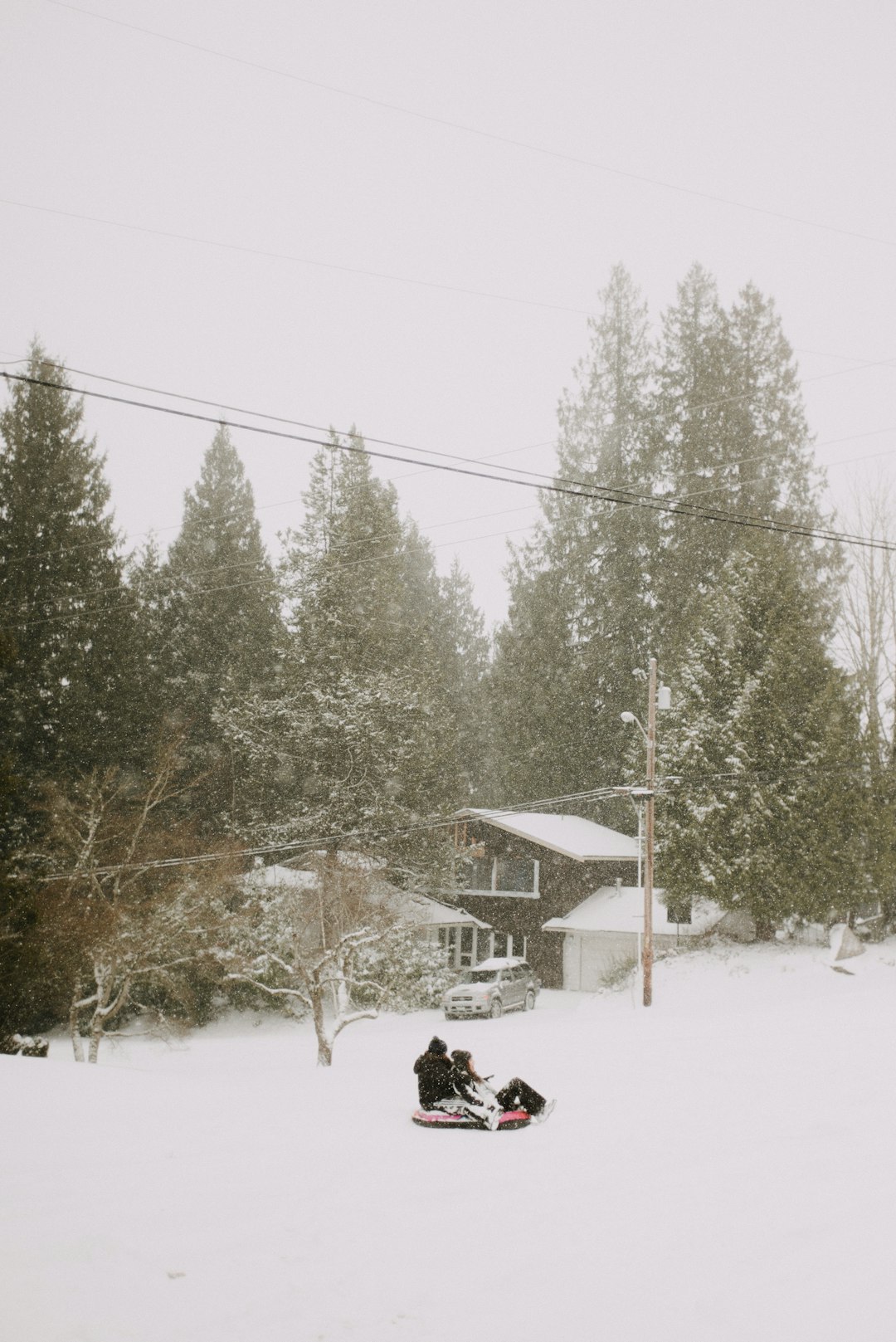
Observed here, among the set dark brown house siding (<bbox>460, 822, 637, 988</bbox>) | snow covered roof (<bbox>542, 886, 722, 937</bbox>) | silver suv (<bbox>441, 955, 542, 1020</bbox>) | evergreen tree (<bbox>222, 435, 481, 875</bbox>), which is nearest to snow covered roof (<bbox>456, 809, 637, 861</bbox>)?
dark brown house siding (<bbox>460, 822, 637, 988</bbox>)

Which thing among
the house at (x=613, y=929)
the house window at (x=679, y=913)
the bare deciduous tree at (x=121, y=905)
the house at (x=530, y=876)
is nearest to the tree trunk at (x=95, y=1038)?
the bare deciduous tree at (x=121, y=905)

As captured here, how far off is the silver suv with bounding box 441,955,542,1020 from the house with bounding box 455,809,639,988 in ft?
13.2

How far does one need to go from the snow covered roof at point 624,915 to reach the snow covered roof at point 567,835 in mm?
1464

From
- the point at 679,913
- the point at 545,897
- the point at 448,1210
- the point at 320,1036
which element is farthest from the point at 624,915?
the point at 448,1210

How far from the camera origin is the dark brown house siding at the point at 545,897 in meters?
35.1

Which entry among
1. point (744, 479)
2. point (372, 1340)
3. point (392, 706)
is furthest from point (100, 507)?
point (372, 1340)

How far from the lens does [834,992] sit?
22609 mm

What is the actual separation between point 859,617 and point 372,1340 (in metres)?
32.0

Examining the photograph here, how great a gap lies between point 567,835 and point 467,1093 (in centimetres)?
2552

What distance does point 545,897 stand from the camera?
35219 mm

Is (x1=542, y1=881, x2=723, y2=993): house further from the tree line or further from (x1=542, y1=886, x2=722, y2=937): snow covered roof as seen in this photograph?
the tree line

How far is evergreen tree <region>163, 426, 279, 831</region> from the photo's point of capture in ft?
120

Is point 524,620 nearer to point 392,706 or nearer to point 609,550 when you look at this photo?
point 609,550

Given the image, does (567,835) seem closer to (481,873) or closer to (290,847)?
(481,873)
